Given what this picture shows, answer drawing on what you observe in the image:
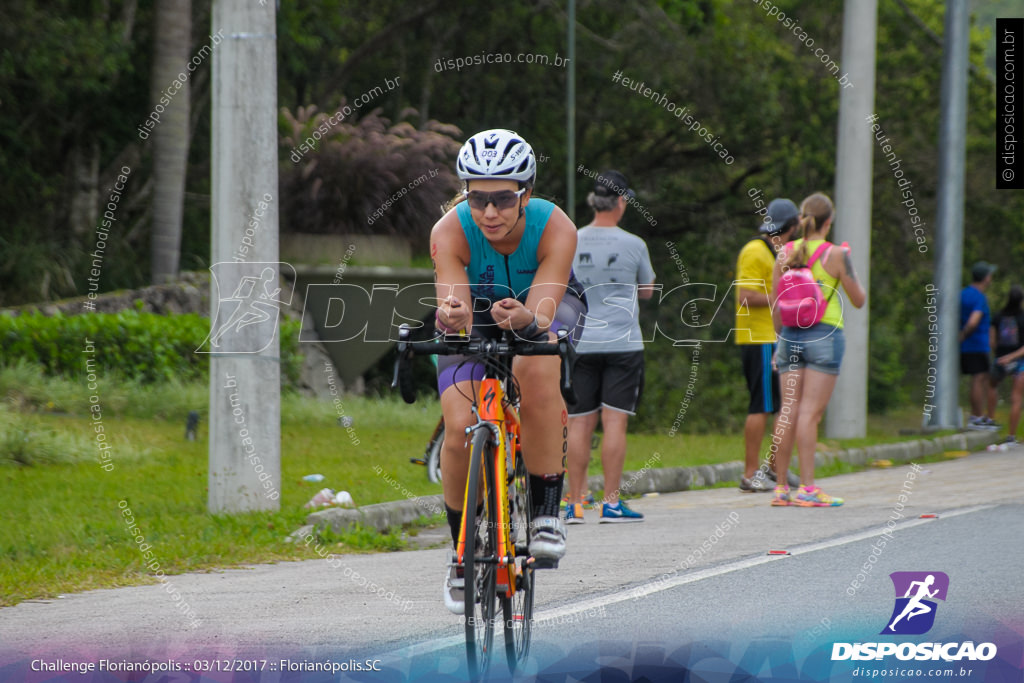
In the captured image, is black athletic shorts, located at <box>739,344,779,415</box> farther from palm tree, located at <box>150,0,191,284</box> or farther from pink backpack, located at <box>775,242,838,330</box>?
palm tree, located at <box>150,0,191,284</box>

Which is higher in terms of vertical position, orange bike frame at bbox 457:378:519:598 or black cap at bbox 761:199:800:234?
black cap at bbox 761:199:800:234

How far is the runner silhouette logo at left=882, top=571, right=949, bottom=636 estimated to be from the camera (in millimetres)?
5438

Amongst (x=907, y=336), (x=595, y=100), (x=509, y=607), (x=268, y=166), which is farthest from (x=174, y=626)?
(x=907, y=336)

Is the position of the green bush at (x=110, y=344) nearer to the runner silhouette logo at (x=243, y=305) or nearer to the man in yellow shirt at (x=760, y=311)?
the runner silhouette logo at (x=243, y=305)

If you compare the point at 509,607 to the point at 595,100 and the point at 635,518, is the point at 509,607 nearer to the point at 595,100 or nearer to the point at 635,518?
the point at 635,518

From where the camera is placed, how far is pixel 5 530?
780 centimetres

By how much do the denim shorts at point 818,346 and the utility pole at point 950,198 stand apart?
22.4 feet

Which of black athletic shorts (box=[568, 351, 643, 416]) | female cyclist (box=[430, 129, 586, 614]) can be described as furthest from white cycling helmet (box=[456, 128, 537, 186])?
black athletic shorts (box=[568, 351, 643, 416])

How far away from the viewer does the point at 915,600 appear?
5.86 meters

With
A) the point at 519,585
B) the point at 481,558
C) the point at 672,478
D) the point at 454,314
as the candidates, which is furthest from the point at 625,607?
the point at 672,478

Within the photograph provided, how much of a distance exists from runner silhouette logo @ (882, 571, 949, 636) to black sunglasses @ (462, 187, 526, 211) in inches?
91.1

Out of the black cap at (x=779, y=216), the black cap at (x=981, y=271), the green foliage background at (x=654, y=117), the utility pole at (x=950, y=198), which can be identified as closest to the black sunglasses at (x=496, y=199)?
the black cap at (x=779, y=216)

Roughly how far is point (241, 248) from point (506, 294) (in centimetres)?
328

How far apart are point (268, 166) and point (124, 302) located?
756cm
